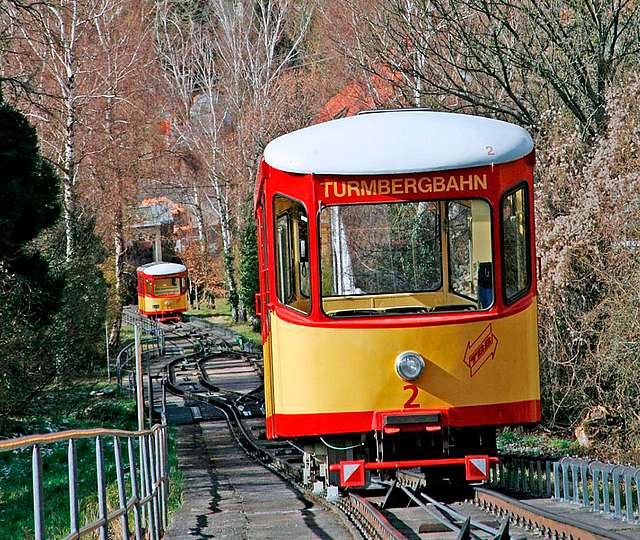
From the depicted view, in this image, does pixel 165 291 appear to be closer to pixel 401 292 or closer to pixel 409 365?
pixel 401 292

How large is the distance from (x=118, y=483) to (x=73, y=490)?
183 cm

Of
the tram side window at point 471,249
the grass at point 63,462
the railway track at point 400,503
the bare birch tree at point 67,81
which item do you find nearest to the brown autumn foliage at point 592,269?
the railway track at point 400,503

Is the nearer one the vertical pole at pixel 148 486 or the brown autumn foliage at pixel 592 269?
the vertical pole at pixel 148 486

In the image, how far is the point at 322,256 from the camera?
929 centimetres

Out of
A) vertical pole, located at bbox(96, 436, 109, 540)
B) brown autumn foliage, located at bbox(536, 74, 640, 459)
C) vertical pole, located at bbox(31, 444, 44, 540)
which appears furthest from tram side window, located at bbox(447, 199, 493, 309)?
brown autumn foliage, located at bbox(536, 74, 640, 459)

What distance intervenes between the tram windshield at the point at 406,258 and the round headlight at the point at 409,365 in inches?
16.7

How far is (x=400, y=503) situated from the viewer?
11.1 meters

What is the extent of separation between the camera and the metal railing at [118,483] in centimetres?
491

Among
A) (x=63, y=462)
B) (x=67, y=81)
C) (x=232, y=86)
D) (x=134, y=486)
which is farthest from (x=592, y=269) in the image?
(x=232, y=86)

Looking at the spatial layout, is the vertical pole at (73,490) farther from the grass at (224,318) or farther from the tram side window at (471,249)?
the grass at (224,318)

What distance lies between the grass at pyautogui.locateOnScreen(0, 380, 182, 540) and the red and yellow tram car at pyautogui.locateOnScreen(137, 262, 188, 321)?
72.7 ft

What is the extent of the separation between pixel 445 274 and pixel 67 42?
24.7m

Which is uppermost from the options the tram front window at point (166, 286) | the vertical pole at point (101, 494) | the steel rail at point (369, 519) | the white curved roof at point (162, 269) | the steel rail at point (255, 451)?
the white curved roof at point (162, 269)

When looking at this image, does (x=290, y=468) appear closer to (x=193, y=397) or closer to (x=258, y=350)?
(x=193, y=397)
